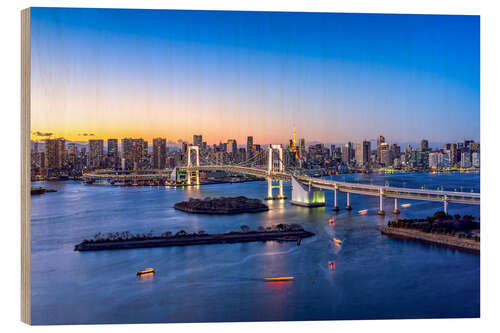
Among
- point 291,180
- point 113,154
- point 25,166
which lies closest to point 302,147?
point 113,154

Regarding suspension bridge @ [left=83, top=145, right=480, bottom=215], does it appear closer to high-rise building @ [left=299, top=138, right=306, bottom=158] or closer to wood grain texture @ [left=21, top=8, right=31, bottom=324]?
high-rise building @ [left=299, top=138, right=306, bottom=158]

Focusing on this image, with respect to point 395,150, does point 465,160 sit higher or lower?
lower

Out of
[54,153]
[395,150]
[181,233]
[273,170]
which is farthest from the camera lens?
[273,170]

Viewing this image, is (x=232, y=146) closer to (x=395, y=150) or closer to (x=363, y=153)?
(x=363, y=153)

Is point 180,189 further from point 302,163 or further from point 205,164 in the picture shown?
point 302,163

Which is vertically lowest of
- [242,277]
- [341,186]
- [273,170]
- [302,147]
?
[242,277]

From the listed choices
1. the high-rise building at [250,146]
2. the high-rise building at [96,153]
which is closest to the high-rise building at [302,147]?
the high-rise building at [250,146]

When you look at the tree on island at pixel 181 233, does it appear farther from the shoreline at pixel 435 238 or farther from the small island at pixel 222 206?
the shoreline at pixel 435 238
